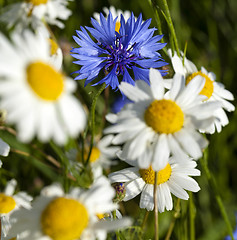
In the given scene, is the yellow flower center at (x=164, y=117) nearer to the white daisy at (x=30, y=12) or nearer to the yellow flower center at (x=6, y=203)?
the yellow flower center at (x=6, y=203)

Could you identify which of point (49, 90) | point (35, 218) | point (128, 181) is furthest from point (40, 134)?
point (128, 181)

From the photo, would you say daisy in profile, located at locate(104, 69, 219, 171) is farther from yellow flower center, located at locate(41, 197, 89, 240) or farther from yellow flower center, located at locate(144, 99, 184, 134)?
yellow flower center, located at locate(41, 197, 89, 240)

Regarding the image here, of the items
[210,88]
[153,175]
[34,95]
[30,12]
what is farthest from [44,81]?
[30,12]

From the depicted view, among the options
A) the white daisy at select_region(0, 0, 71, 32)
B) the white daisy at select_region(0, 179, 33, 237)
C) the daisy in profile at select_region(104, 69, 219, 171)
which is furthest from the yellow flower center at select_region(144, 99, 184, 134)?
the white daisy at select_region(0, 0, 71, 32)

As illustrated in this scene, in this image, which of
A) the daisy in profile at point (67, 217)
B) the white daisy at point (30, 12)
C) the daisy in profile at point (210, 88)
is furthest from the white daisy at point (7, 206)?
the white daisy at point (30, 12)

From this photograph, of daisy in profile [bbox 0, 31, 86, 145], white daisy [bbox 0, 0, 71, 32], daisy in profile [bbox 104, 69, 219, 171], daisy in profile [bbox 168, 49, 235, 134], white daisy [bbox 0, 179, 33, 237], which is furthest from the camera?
white daisy [bbox 0, 0, 71, 32]

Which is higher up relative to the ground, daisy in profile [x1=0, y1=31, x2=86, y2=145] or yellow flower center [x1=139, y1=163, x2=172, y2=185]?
daisy in profile [x1=0, y1=31, x2=86, y2=145]

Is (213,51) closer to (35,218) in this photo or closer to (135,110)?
(135,110)
